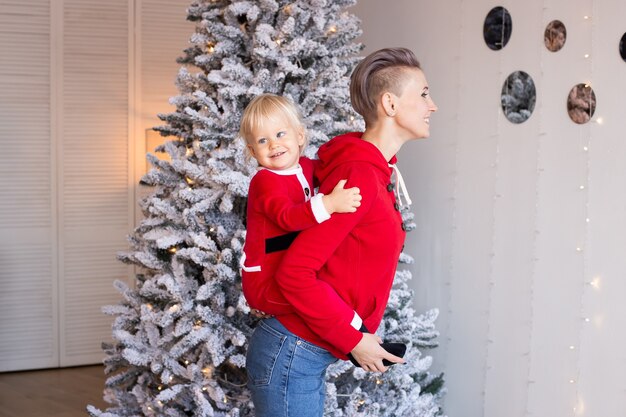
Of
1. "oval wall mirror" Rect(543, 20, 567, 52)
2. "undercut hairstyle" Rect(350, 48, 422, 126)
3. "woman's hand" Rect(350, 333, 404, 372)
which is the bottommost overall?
"woman's hand" Rect(350, 333, 404, 372)

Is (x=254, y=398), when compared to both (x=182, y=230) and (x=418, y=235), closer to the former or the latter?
(x=182, y=230)

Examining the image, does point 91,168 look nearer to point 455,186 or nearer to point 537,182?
point 455,186

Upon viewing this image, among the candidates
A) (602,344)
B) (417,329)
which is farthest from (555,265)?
(417,329)

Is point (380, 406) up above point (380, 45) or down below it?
below

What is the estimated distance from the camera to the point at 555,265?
3324 millimetres

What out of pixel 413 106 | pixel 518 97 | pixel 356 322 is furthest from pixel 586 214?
pixel 356 322

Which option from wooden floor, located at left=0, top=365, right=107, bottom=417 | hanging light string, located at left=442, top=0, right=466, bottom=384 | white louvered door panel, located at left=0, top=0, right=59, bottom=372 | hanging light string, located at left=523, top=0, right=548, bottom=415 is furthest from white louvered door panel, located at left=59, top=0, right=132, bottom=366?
hanging light string, located at left=523, top=0, right=548, bottom=415

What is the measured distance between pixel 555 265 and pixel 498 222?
0.36 metres

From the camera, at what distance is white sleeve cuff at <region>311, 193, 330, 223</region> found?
1.68 m

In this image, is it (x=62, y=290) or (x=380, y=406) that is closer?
(x=380, y=406)

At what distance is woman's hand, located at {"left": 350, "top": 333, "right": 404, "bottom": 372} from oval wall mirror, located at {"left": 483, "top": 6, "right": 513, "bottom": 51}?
2162mm

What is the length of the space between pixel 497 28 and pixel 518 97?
1.10 ft

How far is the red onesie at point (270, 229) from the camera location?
1776 mm

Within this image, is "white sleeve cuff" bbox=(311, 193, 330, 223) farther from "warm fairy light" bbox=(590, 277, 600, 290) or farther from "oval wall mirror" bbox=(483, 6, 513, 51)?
"oval wall mirror" bbox=(483, 6, 513, 51)
